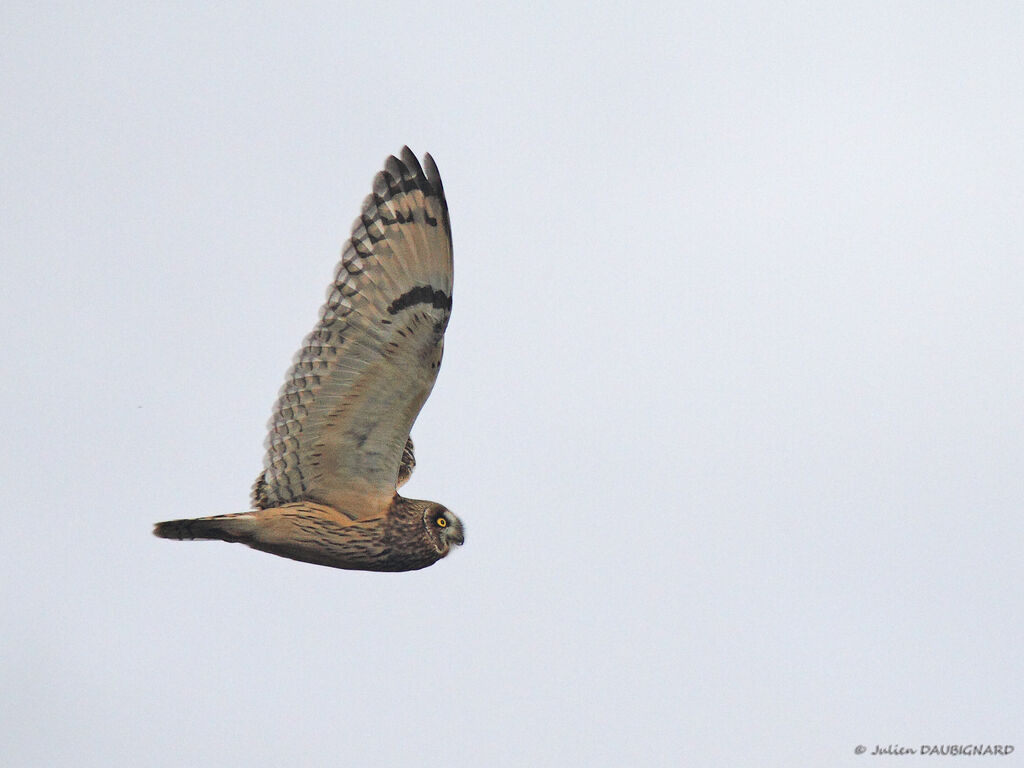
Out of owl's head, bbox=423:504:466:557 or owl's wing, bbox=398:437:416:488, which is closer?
owl's head, bbox=423:504:466:557

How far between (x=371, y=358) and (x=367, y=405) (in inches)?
11.7

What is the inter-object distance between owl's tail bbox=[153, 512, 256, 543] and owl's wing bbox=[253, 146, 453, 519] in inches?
13.5

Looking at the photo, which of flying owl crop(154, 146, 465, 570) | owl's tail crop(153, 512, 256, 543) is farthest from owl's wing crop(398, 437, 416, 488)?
owl's tail crop(153, 512, 256, 543)

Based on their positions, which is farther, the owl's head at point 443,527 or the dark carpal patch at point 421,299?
the owl's head at point 443,527

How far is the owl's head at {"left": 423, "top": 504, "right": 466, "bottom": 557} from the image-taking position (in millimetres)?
7891

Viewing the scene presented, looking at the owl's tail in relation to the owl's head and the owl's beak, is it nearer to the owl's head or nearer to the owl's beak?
the owl's head

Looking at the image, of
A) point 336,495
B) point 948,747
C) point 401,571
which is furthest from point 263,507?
point 948,747

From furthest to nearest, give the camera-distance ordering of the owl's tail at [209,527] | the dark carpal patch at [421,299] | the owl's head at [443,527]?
the owl's head at [443,527] < the owl's tail at [209,527] < the dark carpal patch at [421,299]

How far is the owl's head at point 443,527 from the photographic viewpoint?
7891mm

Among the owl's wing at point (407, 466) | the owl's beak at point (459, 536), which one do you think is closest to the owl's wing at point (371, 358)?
the owl's beak at point (459, 536)

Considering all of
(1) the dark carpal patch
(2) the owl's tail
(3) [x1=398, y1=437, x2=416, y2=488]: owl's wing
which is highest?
(1) the dark carpal patch

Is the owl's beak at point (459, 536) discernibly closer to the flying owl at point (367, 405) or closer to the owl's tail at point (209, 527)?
the flying owl at point (367, 405)

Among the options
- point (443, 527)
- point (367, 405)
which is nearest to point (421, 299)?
point (367, 405)

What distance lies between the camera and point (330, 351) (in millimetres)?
7496
